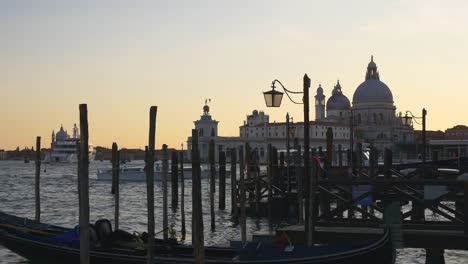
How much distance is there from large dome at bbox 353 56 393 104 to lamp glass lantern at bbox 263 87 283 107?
92529 millimetres

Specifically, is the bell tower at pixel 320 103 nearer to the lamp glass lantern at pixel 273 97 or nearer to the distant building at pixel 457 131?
the distant building at pixel 457 131

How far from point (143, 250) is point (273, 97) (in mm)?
3359

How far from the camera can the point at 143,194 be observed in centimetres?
3762

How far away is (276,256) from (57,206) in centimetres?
2123

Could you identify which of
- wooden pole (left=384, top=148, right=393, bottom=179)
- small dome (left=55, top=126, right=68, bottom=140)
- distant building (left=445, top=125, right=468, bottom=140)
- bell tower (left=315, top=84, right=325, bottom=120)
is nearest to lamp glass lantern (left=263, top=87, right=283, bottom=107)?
wooden pole (left=384, top=148, right=393, bottom=179)

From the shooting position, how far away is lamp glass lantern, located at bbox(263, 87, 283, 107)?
1218 cm

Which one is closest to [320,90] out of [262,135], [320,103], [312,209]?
[320,103]

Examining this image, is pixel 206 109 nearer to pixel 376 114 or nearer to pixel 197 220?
pixel 376 114

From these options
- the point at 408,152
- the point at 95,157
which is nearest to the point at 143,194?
the point at 408,152

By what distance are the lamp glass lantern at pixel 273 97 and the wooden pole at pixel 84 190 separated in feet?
11.9

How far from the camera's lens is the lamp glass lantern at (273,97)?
12.2 m

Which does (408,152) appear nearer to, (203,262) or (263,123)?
(263,123)

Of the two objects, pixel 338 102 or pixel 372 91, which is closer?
pixel 372 91

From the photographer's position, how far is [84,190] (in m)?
9.43
